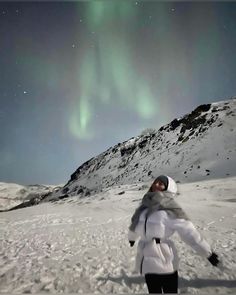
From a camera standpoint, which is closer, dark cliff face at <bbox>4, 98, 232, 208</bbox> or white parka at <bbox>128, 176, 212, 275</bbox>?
white parka at <bbox>128, 176, 212, 275</bbox>

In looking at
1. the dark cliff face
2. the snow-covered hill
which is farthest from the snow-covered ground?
the snow-covered hill

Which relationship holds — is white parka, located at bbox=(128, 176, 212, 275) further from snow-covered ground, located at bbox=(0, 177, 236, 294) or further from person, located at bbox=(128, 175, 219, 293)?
snow-covered ground, located at bbox=(0, 177, 236, 294)

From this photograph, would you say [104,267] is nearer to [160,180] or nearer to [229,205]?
[160,180]

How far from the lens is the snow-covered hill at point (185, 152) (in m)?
32.8

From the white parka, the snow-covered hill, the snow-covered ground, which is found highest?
the snow-covered hill

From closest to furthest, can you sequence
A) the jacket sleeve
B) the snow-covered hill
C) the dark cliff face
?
the jacket sleeve
the snow-covered hill
the dark cliff face

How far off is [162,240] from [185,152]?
3875 cm

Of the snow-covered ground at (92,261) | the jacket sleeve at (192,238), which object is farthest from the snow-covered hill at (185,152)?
the jacket sleeve at (192,238)

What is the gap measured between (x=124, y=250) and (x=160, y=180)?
5.23m

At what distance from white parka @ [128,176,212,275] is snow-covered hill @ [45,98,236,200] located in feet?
89.3

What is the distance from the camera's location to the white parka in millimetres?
3143

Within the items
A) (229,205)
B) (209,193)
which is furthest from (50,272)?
(209,193)

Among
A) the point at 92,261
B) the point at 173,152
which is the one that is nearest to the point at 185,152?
the point at 173,152

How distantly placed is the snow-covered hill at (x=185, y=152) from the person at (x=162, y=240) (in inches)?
1071
